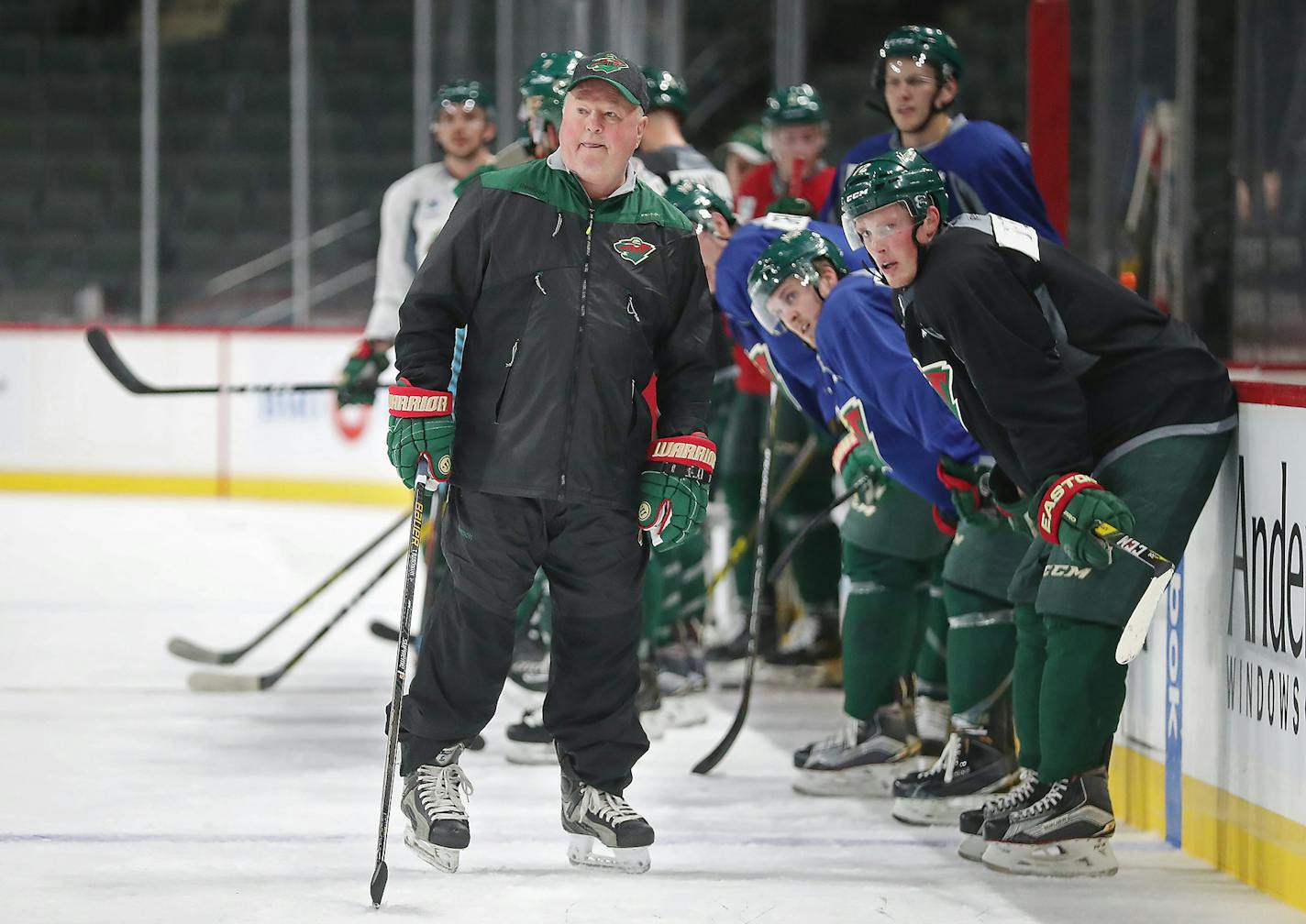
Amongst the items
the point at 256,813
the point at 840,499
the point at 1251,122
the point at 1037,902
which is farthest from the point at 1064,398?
the point at 1251,122

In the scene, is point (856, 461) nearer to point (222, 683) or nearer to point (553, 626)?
point (553, 626)

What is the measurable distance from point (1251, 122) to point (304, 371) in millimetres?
5229

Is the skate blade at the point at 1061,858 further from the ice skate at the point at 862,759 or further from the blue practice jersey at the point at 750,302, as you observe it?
the blue practice jersey at the point at 750,302

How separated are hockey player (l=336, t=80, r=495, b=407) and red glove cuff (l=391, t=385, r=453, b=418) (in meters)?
1.87

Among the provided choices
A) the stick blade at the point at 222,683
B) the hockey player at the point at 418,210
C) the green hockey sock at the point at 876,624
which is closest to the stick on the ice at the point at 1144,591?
the green hockey sock at the point at 876,624

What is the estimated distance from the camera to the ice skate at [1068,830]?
3043mm

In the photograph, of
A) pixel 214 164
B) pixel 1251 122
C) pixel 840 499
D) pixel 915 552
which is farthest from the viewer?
pixel 214 164

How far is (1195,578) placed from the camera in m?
3.26

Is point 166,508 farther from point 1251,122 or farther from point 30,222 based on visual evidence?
point 1251,122

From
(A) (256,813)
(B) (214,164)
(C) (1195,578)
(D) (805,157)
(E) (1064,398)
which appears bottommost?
(A) (256,813)

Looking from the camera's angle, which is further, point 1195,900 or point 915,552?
point 915,552

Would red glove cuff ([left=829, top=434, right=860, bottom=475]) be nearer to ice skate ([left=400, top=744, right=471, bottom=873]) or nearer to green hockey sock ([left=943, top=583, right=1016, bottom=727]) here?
green hockey sock ([left=943, top=583, right=1016, bottom=727])

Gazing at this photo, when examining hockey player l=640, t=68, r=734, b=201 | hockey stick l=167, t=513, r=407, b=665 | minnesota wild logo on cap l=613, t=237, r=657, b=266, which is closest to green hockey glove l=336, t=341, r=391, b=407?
hockey stick l=167, t=513, r=407, b=665

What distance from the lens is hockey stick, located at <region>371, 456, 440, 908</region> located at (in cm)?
281
